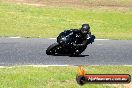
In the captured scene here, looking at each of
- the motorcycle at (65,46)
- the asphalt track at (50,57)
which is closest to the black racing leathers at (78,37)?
the motorcycle at (65,46)

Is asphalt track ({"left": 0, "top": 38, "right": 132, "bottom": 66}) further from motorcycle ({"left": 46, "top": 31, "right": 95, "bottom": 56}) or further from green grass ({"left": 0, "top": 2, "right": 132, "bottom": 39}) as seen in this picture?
green grass ({"left": 0, "top": 2, "right": 132, "bottom": 39})

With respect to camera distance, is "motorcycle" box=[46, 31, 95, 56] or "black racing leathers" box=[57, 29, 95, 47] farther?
"black racing leathers" box=[57, 29, 95, 47]

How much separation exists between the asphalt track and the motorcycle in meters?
0.30

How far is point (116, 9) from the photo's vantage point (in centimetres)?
3938

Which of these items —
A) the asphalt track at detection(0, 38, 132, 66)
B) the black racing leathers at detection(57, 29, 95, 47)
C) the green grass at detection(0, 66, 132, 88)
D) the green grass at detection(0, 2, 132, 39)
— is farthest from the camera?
the green grass at detection(0, 2, 132, 39)

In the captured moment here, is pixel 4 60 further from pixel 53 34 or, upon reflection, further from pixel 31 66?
pixel 53 34

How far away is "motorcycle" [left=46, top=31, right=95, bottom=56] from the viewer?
16422 millimetres

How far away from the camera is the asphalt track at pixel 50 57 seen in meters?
15.7

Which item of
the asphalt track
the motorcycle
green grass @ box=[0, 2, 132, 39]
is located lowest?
green grass @ box=[0, 2, 132, 39]

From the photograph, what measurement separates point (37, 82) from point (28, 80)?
0.28 metres

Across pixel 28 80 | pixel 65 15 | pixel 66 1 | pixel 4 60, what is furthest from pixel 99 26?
pixel 28 80

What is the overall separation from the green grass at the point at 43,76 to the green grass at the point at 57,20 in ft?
32.5

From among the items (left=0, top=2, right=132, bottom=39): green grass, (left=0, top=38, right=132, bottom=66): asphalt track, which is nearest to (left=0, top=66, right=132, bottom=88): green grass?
(left=0, top=38, right=132, bottom=66): asphalt track

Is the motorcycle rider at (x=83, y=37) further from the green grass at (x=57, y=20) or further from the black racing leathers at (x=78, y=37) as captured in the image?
the green grass at (x=57, y=20)
